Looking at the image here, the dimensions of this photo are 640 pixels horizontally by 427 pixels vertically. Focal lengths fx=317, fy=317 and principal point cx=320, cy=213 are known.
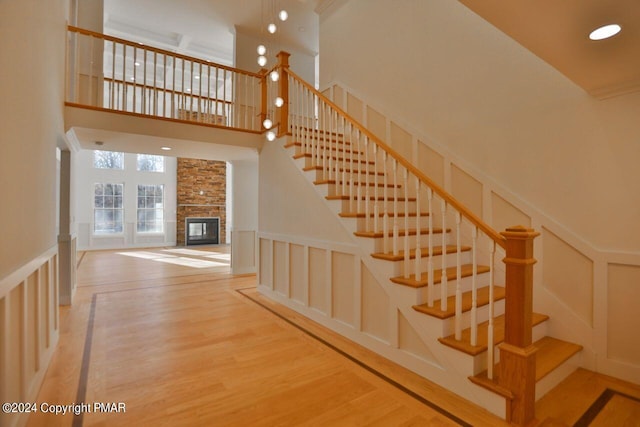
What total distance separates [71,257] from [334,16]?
5.41 m

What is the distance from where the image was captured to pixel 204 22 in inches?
255

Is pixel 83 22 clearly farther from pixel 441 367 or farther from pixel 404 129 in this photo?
pixel 441 367

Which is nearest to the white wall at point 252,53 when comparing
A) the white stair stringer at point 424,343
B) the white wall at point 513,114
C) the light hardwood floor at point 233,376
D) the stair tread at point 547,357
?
the white wall at point 513,114

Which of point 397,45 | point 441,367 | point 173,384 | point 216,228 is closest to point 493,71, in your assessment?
point 397,45

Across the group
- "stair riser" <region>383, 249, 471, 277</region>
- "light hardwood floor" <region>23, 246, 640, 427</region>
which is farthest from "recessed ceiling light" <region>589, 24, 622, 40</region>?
"light hardwood floor" <region>23, 246, 640, 427</region>

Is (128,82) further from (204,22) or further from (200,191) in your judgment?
(200,191)

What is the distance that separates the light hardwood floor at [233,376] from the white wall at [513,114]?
1.35 meters

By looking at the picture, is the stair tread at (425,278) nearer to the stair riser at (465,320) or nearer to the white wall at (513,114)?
the stair riser at (465,320)

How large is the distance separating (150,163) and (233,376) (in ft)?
32.4

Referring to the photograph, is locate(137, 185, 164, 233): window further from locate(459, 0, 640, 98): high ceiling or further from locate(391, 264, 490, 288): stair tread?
locate(459, 0, 640, 98): high ceiling

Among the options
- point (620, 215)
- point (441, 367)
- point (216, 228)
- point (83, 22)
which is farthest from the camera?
point (216, 228)

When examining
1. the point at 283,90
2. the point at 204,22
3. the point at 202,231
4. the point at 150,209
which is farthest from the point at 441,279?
the point at 150,209

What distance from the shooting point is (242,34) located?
6.63 m

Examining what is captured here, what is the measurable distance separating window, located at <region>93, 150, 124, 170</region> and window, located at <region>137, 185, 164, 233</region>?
90cm
